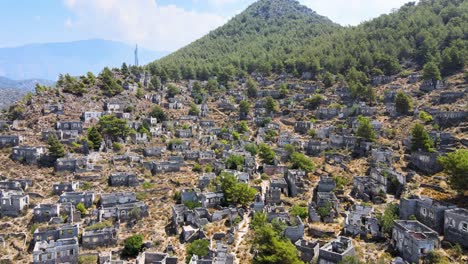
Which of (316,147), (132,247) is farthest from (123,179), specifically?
(316,147)

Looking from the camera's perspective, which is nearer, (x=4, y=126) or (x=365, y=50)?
(x=4, y=126)

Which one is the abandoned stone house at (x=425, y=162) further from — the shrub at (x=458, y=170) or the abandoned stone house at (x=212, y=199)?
the abandoned stone house at (x=212, y=199)

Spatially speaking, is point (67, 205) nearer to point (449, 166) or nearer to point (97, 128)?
point (97, 128)

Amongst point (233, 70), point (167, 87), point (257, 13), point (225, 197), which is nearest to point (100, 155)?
point (225, 197)

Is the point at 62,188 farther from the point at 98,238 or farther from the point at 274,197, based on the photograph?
the point at 274,197

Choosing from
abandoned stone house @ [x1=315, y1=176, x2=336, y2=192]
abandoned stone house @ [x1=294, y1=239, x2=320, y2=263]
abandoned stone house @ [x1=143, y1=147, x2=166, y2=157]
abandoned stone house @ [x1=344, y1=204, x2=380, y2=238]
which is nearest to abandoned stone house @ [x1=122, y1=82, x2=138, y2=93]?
abandoned stone house @ [x1=143, y1=147, x2=166, y2=157]

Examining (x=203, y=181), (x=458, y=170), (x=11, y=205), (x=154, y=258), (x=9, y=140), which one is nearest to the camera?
(x=154, y=258)

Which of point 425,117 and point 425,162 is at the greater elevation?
point 425,117

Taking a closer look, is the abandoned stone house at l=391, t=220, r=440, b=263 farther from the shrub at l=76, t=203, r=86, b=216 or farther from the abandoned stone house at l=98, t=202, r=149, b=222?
the shrub at l=76, t=203, r=86, b=216
